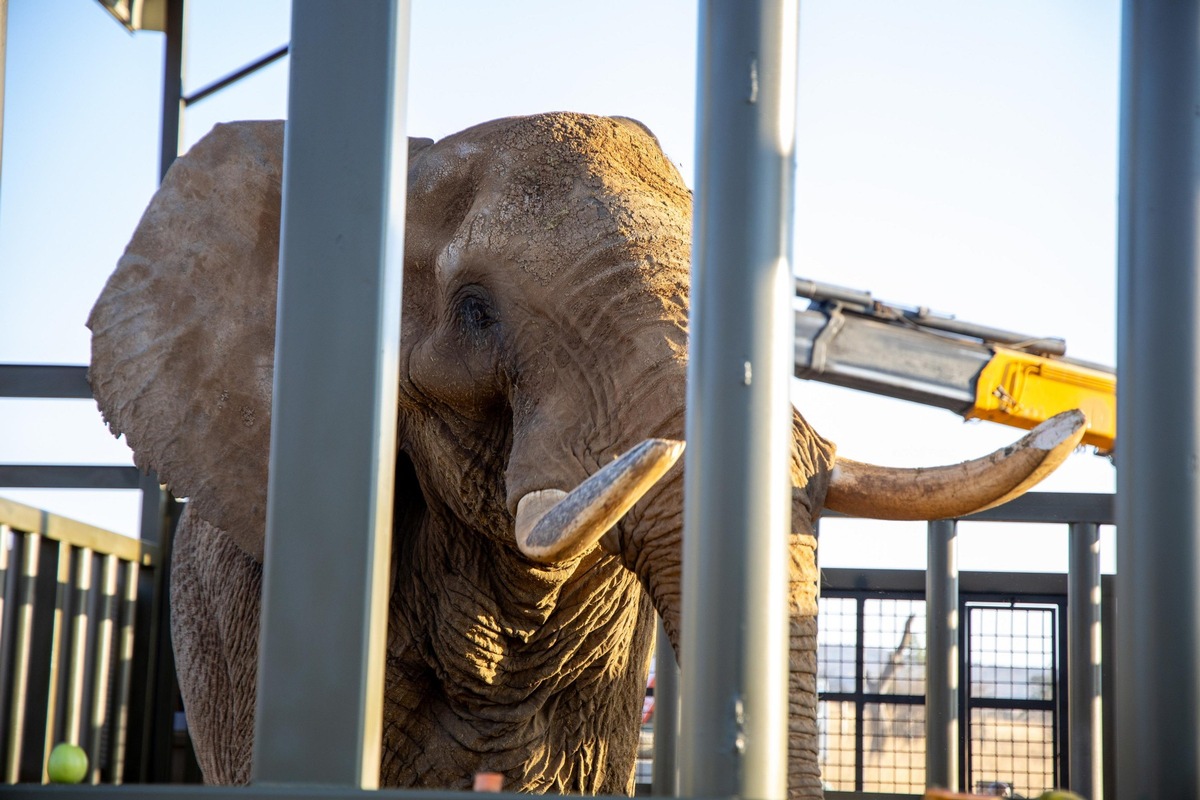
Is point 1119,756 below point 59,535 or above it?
below

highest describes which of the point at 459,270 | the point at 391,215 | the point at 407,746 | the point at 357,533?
the point at 459,270

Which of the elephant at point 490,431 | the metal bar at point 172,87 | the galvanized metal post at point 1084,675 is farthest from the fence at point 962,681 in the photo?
the metal bar at point 172,87

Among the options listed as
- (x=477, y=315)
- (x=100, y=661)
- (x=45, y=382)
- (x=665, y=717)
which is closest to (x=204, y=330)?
(x=477, y=315)

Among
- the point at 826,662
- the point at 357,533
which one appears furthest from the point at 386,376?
the point at 826,662

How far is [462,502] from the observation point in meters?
2.89

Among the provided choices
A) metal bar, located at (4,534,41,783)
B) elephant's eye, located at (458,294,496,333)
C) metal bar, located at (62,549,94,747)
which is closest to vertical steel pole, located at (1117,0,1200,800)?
elephant's eye, located at (458,294,496,333)

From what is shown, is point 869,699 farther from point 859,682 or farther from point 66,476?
point 66,476

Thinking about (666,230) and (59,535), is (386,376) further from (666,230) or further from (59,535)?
(59,535)

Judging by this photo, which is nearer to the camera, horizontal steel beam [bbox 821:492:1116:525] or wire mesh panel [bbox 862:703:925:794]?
horizontal steel beam [bbox 821:492:1116:525]

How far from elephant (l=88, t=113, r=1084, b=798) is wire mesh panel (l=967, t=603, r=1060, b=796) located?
920 millimetres

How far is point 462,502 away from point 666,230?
741 mm

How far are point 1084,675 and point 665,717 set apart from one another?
1037mm

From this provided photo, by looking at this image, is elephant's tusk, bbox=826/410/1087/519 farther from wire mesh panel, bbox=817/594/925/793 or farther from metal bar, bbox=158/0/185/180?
metal bar, bbox=158/0/185/180

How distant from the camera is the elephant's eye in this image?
2.66 meters
